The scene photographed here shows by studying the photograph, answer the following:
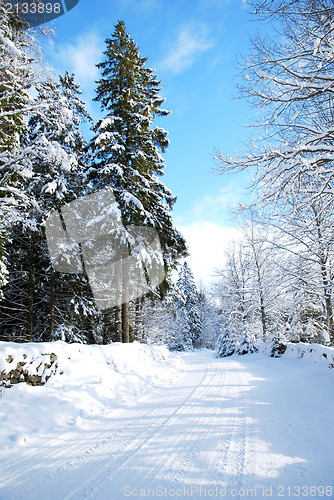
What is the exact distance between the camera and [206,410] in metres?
4.29

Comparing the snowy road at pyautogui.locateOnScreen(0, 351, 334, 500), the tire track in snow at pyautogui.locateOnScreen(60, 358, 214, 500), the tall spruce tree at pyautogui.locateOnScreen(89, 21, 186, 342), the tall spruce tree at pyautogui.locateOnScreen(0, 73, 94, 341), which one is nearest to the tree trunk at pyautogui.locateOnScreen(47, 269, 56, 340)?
the tall spruce tree at pyautogui.locateOnScreen(0, 73, 94, 341)

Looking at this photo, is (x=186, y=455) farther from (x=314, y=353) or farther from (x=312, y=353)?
(x=312, y=353)

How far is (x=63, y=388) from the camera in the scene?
4.82 meters

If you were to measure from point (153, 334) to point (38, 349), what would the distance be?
61.9 ft

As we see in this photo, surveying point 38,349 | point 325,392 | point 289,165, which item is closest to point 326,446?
point 325,392

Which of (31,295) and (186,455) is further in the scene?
(31,295)

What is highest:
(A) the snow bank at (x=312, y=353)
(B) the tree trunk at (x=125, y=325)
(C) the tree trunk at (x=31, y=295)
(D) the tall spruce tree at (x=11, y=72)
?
(D) the tall spruce tree at (x=11, y=72)

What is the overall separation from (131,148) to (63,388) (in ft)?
33.3

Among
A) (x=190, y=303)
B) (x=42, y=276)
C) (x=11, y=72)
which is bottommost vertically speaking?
(x=190, y=303)

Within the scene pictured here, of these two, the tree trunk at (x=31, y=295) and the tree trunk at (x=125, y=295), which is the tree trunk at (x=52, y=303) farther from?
the tree trunk at (x=125, y=295)

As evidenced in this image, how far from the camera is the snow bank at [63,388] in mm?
3662

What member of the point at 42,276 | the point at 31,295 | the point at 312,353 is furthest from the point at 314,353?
the point at 42,276

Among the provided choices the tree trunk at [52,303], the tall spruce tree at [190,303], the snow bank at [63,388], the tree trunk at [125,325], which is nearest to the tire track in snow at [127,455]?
the snow bank at [63,388]

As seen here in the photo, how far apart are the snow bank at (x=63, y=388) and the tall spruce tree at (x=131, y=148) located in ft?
12.9
